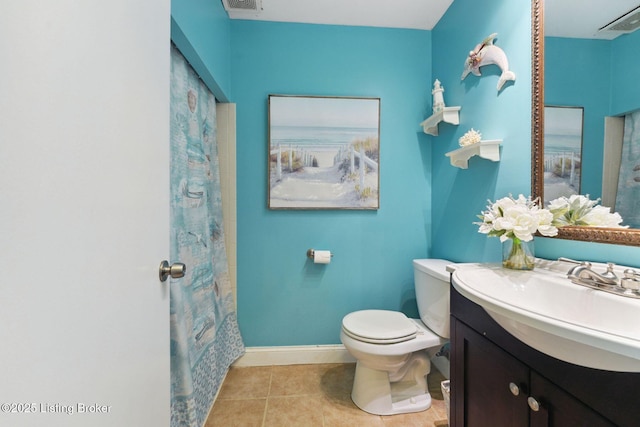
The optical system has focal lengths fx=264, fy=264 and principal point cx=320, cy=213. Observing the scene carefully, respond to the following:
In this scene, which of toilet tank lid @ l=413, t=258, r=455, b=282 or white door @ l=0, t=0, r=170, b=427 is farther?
toilet tank lid @ l=413, t=258, r=455, b=282

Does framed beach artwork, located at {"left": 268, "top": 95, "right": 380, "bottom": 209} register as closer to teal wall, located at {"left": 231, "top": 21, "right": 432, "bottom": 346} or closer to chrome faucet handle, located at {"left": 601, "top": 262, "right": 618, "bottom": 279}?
teal wall, located at {"left": 231, "top": 21, "right": 432, "bottom": 346}

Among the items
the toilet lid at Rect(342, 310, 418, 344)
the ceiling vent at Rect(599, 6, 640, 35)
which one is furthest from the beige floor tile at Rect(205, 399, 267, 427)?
the ceiling vent at Rect(599, 6, 640, 35)

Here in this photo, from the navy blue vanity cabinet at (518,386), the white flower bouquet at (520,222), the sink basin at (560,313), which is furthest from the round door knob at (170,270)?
the white flower bouquet at (520,222)

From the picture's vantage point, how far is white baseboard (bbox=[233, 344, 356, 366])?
1820 mm

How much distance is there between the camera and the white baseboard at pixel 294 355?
5.97ft

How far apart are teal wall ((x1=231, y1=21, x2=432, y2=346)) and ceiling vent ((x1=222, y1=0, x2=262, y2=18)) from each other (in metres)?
0.07

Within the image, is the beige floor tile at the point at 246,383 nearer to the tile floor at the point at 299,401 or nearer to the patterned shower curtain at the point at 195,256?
the tile floor at the point at 299,401

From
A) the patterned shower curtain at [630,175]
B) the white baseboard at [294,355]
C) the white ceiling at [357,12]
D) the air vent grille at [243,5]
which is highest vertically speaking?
the white ceiling at [357,12]

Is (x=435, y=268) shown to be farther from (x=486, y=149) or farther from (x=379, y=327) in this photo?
(x=486, y=149)

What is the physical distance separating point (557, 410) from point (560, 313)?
11.6 inches

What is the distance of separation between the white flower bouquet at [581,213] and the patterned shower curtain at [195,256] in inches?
58.4

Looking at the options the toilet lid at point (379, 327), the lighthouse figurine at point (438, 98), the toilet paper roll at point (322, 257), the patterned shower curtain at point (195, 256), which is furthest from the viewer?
the toilet paper roll at point (322, 257)

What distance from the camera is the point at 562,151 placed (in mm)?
1010

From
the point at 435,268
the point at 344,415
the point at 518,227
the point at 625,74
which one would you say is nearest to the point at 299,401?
the point at 344,415
